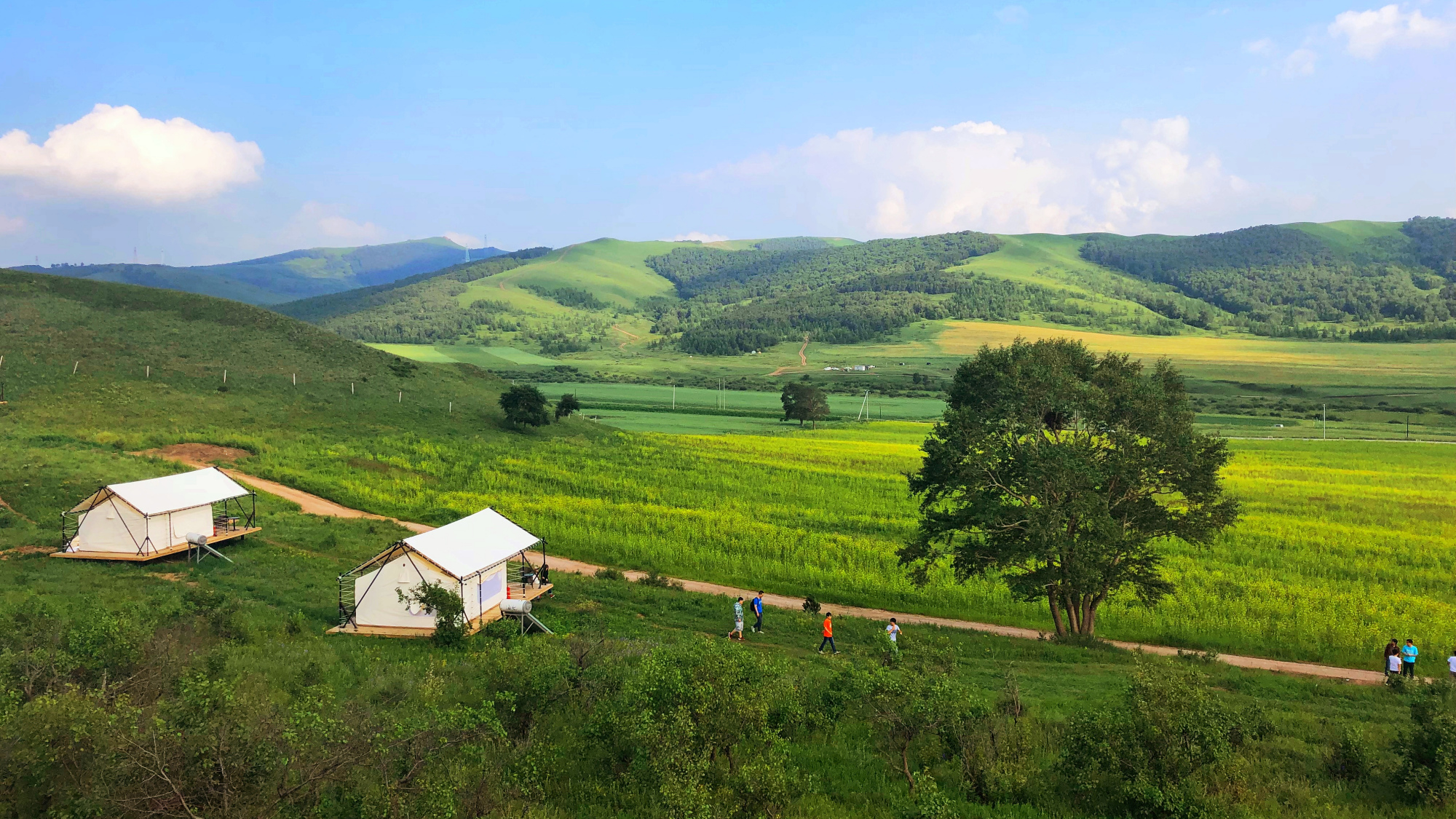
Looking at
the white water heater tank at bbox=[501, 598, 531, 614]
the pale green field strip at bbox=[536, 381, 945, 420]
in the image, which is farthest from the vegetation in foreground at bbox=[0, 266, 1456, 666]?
the pale green field strip at bbox=[536, 381, 945, 420]

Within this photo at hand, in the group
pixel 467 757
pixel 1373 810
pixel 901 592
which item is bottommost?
pixel 901 592

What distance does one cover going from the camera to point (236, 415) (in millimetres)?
58656

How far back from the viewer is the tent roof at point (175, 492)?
87.1 ft

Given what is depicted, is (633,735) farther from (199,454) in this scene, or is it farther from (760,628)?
(199,454)

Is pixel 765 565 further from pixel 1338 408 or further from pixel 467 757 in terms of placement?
pixel 1338 408

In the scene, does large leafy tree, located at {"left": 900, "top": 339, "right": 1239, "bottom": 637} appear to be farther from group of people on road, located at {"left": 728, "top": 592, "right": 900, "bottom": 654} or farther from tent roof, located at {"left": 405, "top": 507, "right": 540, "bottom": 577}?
tent roof, located at {"left": 405, "top": 507, "right": 540, "bottom": 577}

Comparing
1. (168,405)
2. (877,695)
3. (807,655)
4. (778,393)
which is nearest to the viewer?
(877,695)

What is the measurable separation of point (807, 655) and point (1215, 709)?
11001mm

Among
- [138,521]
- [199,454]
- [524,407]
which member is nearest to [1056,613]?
[138,521]

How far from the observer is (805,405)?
94062mm

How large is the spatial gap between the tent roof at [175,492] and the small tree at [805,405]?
6941 cm

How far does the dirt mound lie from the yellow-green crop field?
8.66 ft

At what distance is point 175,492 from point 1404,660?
40629 millimetres

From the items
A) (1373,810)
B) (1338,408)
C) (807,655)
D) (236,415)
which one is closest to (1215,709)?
(1373,810)
